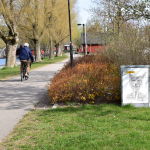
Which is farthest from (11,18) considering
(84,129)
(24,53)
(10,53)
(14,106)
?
(84,129)

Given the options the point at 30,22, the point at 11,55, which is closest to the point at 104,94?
the point at 11,55

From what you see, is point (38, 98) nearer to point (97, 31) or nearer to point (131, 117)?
point (131, 117)

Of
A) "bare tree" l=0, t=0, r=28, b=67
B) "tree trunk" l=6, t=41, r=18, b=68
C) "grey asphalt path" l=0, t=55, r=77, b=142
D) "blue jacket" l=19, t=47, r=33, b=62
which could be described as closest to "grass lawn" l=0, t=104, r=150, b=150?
"grey asphalt path" l=0, t=55, r=77, b=142

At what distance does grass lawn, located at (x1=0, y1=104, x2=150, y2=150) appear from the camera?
417cm

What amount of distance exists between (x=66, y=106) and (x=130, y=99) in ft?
5.88

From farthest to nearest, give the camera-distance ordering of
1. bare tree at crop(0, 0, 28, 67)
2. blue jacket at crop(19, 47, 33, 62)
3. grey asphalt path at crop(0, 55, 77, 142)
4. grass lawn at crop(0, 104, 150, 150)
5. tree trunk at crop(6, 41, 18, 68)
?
tree trunk at crop(6, 41, 18, 68) < bare tree at crop(0, 0, 28, 67) < blue jacket at crop(19, 47, 33, 62) < grey asphalt path at crop(0, 55, 77, 142) < grass lawn at crop(0, 104, 150, 150)

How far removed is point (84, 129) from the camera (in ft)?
16.4

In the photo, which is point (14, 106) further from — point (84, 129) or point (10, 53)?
point (10, 53)

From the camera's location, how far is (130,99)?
6.77 meters

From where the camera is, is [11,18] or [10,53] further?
[10,53]

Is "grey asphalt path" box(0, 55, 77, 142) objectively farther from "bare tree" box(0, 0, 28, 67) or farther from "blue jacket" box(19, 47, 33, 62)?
"bare tree" box(0, 0, 28, 67)

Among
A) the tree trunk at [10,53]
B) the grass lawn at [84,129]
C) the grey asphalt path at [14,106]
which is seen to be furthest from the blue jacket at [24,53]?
the tree trunk at [10,53]

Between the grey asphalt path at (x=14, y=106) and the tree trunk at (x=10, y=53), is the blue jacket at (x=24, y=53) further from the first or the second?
the tree trunk at (x=10, y=53)

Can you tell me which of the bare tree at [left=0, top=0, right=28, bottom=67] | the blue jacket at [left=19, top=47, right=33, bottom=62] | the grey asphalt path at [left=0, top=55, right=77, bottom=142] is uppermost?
the bare tree at [left=0, top=0, right=28, bottom=67]
